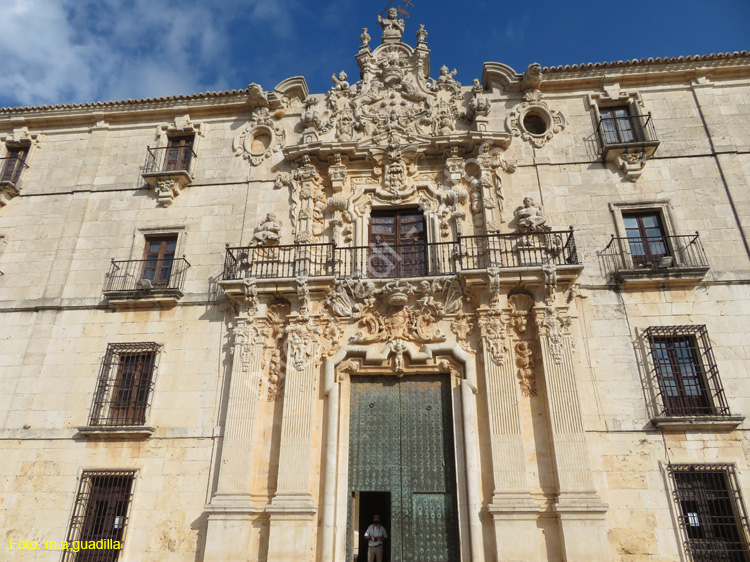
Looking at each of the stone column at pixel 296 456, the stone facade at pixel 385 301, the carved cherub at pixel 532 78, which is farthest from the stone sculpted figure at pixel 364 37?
the stone column at pixel 296 456

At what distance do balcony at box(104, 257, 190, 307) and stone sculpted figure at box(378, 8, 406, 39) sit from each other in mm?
7990

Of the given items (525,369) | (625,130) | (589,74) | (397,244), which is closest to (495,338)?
(525,369)

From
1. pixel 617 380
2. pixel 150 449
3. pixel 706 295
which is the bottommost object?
pixel 150 449

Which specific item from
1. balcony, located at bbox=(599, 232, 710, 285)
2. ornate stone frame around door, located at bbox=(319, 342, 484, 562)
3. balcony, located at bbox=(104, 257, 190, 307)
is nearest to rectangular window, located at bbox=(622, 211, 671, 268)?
balcony, located at bbox=(599, 232, 710, 285)

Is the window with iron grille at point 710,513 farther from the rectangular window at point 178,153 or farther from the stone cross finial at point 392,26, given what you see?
the rectangular window at point 178,153

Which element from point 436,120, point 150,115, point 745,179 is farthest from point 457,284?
point 150,115

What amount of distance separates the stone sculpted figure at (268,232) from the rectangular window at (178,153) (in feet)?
10.2

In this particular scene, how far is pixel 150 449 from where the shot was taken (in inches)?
409

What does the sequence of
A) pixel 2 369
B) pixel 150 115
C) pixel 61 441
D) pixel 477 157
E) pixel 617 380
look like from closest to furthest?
pixel 617 380
pixel 61 441
pixel 2 369
pixel 477 157
pixel 150 115

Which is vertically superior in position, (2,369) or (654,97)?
(654,97)

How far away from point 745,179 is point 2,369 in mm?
16860

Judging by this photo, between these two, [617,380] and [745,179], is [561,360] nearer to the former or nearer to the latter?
[617,380]

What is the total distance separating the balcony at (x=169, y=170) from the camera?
12.9 metres

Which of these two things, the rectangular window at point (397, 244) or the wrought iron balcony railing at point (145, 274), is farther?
the wrought iron balcony railing at point (145, 274)
